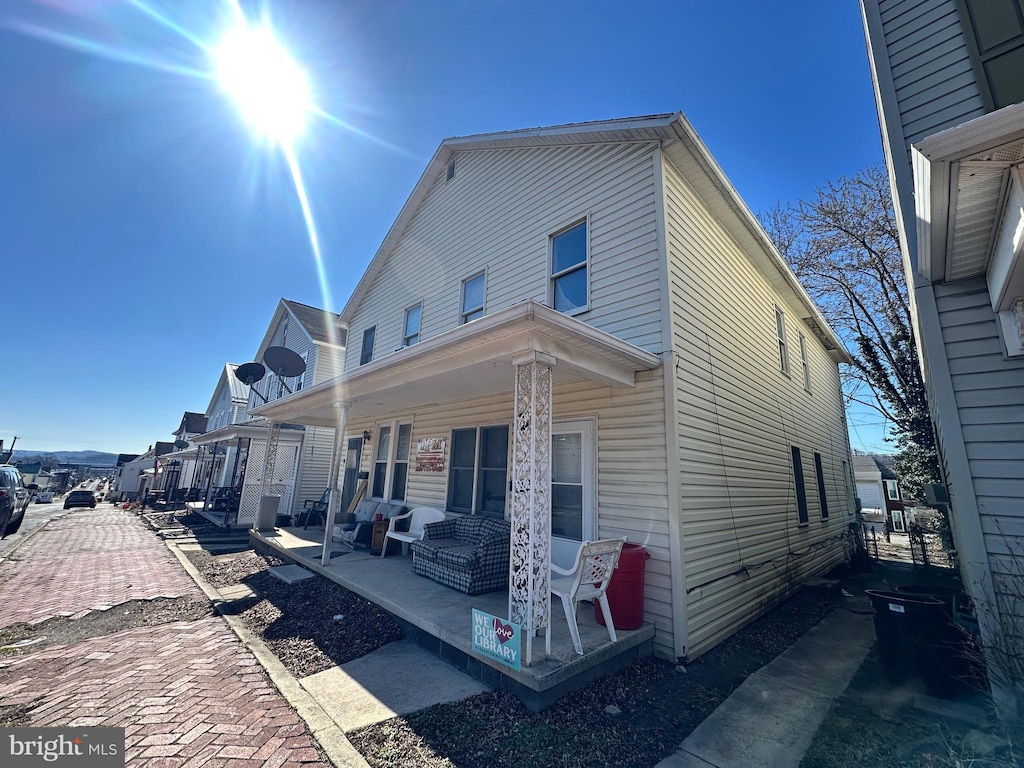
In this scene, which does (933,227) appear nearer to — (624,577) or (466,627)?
(624,577)

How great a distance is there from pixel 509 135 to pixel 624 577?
762 cm

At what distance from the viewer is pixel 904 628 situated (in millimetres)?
3873

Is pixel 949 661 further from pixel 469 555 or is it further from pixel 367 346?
pixel 367 346

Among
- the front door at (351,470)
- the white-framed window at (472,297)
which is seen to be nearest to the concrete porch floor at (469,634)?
the front door at (351,470)

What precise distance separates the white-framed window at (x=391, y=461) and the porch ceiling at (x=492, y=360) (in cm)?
193

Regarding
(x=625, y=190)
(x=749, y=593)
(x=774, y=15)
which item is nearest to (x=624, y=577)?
(x=749, y=593)

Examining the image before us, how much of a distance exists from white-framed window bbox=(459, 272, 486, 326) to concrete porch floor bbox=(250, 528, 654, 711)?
4589mm

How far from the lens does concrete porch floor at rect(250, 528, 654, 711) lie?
3270 millimetres

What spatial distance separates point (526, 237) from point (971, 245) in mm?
5435

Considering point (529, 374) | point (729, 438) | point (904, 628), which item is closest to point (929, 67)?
point (729, 438)

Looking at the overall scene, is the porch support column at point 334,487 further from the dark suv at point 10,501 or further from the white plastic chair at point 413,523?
the dark suv at point 10,501

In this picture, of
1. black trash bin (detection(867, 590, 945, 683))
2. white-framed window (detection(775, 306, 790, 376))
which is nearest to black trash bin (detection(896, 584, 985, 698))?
black trash bin (detection(867, 590, 945, 683))

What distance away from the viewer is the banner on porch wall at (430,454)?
786 centimetres

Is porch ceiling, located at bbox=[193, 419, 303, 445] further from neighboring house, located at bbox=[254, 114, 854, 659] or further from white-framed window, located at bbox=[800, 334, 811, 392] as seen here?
white-framed window, located at bbox=[800, 334, 811, 392]
